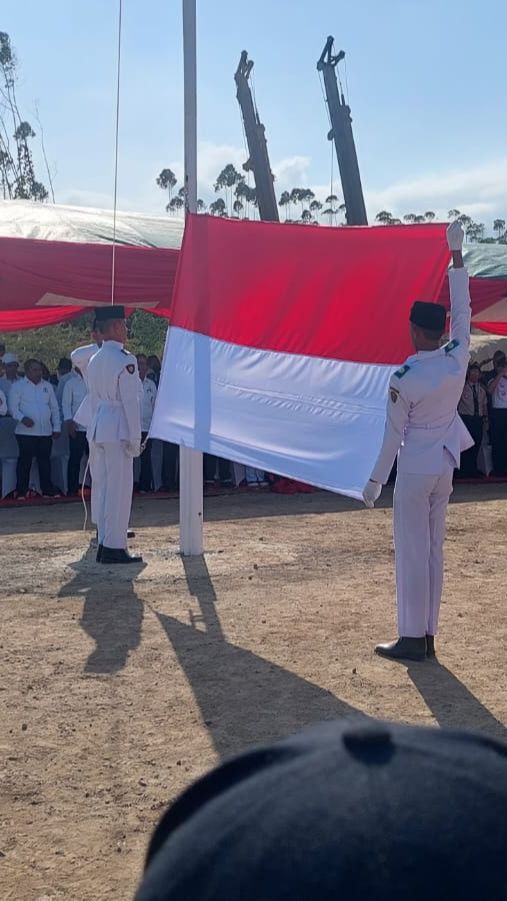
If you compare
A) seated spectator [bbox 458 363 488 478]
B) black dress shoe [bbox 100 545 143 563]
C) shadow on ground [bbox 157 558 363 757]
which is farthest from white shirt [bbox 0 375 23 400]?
shadow on ground [bbox 157 558 363 757]

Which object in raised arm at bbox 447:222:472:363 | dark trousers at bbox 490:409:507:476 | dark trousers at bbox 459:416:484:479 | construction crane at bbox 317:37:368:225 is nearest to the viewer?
raised arm at bbox 447:222:472:363

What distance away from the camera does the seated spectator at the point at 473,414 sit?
14.8m

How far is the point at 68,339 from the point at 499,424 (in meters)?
15.9

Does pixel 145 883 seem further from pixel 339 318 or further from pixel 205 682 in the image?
pixel 339 318

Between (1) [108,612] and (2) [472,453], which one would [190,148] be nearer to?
(1) [108,612]

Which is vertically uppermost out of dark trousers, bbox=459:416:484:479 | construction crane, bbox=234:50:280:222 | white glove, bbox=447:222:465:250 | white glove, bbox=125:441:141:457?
construction crane, bbox=234:50:280:222

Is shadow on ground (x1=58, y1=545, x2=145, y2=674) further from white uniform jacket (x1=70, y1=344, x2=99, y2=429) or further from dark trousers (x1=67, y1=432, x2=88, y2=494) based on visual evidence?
dark trousers (x1=67, y1=432, x2=88, y2=494)

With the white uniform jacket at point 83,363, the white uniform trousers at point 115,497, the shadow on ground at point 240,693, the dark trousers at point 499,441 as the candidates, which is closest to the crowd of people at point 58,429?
the white uniform jacket at point 83,363

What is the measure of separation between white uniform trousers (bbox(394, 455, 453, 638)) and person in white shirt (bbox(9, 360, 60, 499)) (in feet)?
25.9

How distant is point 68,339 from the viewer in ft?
91.9

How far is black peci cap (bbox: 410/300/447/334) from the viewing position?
5.29 meters

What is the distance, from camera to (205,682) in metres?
5.21

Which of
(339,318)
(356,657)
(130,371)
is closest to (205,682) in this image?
(356,657)

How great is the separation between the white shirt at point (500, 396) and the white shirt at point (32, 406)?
6.41m
